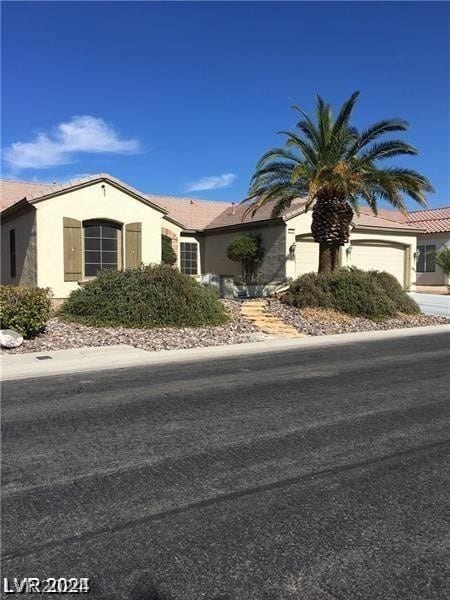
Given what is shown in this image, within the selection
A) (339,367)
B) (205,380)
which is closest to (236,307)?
(339,367)

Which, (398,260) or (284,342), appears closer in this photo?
(284,342)

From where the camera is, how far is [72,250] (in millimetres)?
18328

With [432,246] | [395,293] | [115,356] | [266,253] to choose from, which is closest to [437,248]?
[432,246]

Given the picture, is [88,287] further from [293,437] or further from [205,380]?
[293,437]

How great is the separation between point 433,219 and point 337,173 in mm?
19364

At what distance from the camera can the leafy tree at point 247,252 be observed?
2400cm

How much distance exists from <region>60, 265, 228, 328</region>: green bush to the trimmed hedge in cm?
408

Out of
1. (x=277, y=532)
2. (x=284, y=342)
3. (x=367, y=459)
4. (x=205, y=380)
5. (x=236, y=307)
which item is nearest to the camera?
(x=277, y=532)

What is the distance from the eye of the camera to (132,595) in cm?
292

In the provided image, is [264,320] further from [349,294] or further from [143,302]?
[143,302]

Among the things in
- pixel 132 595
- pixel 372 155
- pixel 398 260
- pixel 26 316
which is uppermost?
pixel 372 155

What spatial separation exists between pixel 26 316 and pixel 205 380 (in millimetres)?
5327
